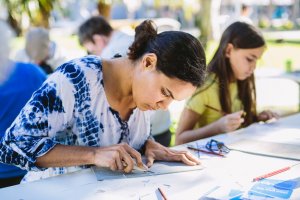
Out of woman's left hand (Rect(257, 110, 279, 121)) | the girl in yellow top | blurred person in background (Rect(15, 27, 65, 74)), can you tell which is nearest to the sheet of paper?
the girl in yellow top

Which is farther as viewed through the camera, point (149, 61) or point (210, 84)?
point (210, 84)

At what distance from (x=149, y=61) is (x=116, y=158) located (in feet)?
1.13

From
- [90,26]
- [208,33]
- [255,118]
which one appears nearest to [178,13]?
[208,33]

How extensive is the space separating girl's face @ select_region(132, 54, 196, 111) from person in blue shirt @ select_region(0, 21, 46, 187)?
0.74 m

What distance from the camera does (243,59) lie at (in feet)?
8.20

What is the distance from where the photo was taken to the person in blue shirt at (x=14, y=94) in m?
2.20

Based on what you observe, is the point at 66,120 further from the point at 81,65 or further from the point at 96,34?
the point at 96,34

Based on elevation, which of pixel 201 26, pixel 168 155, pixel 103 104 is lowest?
pixel 201 26

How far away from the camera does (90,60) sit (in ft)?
5.61

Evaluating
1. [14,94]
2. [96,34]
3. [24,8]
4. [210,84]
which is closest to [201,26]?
[24,8]

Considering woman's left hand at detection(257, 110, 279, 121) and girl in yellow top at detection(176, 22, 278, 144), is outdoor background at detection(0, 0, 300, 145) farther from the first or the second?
woman's left hand at detection(257, 110, 279, 121)

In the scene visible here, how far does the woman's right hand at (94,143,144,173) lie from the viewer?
1.50m

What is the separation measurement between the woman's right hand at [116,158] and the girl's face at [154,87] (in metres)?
0.20

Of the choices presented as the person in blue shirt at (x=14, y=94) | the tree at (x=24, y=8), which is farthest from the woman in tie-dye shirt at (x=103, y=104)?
the tree at (x=24, y=8)
